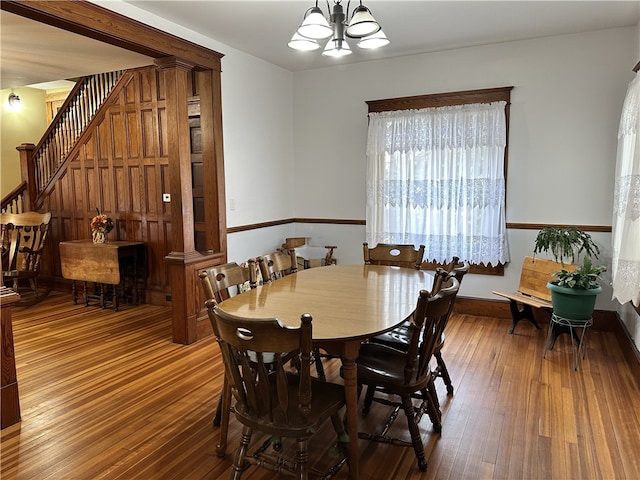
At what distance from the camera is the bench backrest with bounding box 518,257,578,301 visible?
3963 mm

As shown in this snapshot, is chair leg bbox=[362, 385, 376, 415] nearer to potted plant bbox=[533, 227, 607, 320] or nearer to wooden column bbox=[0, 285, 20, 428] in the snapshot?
potted plant bbox=[533, 227, 607, 320]

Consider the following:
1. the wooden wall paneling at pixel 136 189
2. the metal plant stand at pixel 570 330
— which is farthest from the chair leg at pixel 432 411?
the wooden wall paneling at pixel 136 189

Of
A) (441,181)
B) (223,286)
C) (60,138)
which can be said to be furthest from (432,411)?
(60,138)

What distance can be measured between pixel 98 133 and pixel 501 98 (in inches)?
174

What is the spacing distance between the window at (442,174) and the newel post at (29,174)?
14.7 ft

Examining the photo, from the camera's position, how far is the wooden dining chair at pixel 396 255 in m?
3.57

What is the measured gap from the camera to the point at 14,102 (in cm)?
693

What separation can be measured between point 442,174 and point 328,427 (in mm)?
2896

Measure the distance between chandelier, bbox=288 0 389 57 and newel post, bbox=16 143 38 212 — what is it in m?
5.04

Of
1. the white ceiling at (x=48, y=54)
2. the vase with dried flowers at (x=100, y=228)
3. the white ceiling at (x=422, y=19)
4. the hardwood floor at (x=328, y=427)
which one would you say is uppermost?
the white ceiling at (x=422, y=19)

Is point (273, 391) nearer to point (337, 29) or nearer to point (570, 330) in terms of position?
point (337, 29)

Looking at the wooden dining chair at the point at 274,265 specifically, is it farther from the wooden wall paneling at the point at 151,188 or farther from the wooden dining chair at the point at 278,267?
the wooden wall paneling at the point at 151,188

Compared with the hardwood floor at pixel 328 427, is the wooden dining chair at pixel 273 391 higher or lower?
higher

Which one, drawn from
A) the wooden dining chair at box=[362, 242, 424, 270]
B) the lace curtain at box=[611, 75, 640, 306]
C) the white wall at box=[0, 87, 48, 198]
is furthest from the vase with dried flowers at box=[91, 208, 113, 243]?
the lace curtain at box=[611, 75, 640, 306]
